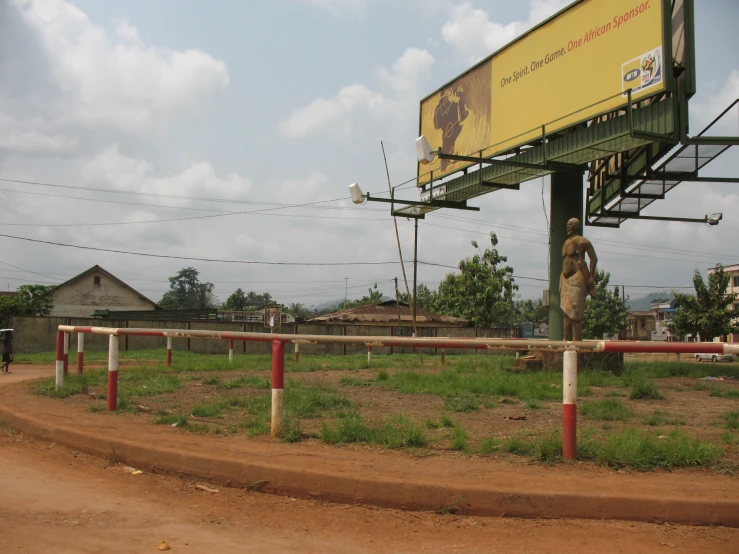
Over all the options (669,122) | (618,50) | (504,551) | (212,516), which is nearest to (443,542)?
(504,551)

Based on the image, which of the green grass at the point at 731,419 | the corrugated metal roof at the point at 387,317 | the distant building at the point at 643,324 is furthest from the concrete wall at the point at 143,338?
the distant building at the point at 643,324

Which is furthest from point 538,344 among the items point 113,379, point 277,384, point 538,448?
point 113,379

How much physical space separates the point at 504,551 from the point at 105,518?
2426mm

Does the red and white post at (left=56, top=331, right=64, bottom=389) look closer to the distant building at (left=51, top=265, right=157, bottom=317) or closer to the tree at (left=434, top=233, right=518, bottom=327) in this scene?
the tree at (left=434, top=233, right=518, bottom=327)

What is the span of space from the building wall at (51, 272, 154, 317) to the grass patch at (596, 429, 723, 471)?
191ft

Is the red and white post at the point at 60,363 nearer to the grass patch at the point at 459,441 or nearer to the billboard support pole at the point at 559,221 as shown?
the grass patch at the point at 459,441

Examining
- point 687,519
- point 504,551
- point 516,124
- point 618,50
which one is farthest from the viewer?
point 516,124

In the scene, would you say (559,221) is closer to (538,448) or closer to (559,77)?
(559,77)

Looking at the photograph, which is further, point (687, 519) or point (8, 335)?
point (8, 335)

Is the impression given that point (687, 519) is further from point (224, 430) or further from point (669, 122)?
point (669, 122)

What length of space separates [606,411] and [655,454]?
2.06 meters

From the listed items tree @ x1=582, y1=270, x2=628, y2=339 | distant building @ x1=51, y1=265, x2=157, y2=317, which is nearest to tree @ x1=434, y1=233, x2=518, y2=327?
tree @ x1=582, y1=270, x2=628, y2=339

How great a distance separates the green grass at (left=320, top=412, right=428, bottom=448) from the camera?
5309 mm

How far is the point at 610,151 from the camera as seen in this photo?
11.7 meters
